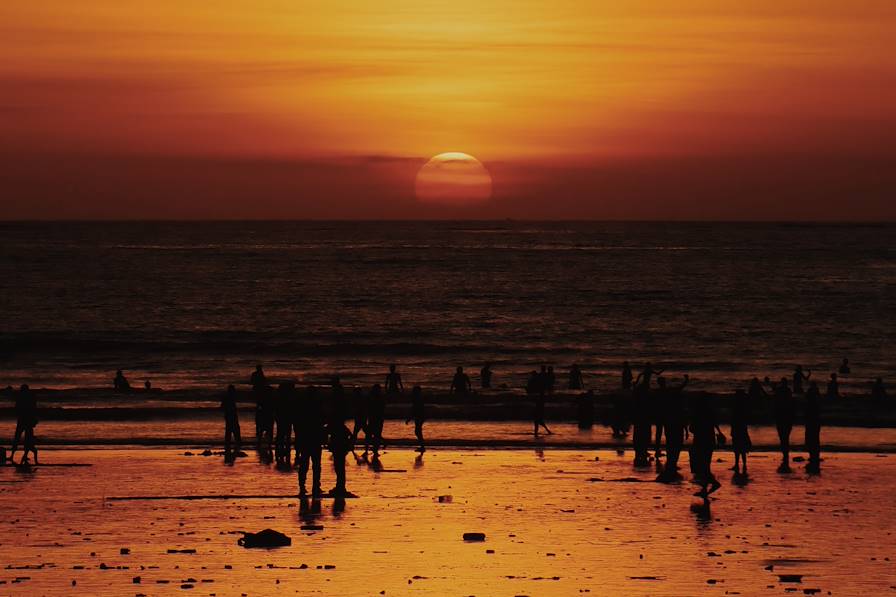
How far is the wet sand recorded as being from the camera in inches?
611

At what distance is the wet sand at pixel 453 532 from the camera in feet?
51.0

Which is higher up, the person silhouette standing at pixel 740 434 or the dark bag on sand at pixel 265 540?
the person silhouette standing at pixel 740 434

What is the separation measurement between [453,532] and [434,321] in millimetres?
80743

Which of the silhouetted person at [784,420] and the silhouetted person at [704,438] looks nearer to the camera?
the silhouetted person at [704,438]

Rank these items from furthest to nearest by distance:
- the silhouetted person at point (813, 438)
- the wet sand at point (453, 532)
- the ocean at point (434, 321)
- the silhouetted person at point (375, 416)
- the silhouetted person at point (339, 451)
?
the ocean at point (434, 321)
the silhouetted person at point (375, 416)
the silhouetted person at point (813, 438)
the silhouetted person at point (339, 451)
the wet sand at point (453, 532)

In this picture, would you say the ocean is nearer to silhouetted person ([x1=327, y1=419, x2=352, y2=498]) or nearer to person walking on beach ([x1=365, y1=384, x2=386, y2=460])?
person walking on beach ([x1=365, y1=384, x2=386, y2=460])

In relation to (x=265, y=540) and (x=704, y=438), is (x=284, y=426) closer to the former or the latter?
(x=704, y=438)

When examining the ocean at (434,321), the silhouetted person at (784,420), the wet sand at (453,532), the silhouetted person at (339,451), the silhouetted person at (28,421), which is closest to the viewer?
the wet sand at (453,532)

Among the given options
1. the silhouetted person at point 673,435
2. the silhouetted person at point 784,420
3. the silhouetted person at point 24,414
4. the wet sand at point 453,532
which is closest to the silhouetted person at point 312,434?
the wet sand at point 453,532

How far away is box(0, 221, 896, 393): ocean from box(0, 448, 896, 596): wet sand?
107 feet

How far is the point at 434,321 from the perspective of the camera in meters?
99.4

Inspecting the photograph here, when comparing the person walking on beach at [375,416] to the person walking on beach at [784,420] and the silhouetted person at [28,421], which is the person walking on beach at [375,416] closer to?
the silhouetted person at [28,421]

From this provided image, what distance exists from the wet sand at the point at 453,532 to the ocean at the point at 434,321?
107 ft

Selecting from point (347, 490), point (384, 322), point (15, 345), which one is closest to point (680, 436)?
point (347, 490)
